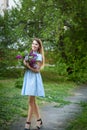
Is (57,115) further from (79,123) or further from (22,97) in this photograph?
(22,97)

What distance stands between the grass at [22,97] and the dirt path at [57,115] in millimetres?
224

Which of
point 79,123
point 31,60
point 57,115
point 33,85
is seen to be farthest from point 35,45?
point 57,115

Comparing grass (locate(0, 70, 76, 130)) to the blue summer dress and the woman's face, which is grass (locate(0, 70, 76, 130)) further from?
the woman's face

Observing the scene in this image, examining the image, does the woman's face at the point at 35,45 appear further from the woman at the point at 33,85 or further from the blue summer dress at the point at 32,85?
the blue summer dress at the point at 32,85

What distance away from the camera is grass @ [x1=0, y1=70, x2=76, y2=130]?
328 inches

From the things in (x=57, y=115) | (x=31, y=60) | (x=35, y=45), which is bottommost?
(x=57, y=115)

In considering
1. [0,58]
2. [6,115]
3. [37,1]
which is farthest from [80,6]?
[6,115]

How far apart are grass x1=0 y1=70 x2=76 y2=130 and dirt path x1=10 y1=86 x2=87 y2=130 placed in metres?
0.22

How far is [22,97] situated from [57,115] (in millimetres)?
2566

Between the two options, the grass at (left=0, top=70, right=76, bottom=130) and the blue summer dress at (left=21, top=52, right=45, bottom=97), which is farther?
the blue summer dress at (left=21, top=52, right=45, bottom=97)

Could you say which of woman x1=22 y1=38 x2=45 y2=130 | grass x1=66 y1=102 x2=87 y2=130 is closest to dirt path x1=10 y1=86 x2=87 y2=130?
grass x1=66 y1=102 x2=87 y2=130

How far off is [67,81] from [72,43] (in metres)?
1.61

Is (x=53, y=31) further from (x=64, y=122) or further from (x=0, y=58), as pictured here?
(x=64, y=122)

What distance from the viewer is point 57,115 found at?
1008 cm
